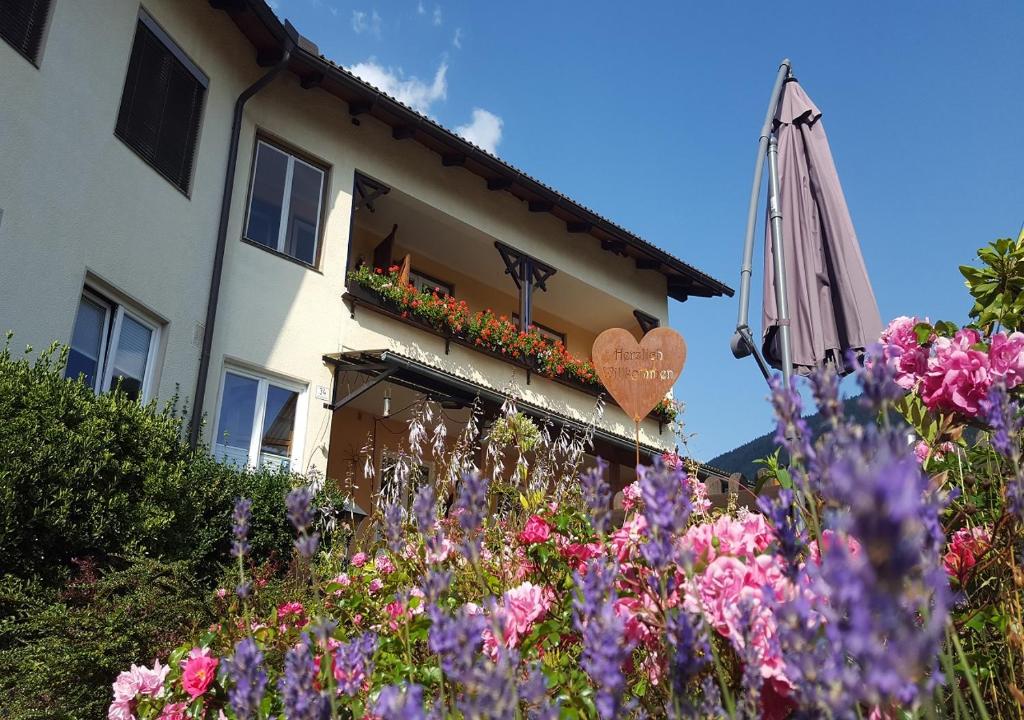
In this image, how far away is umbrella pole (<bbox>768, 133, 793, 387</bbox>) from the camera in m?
5.02

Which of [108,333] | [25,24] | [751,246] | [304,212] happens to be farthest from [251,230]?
Answer: [751,246]

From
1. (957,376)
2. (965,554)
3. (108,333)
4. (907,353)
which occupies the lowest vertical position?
(965,554)

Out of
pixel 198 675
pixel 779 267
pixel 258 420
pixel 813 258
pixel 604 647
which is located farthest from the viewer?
pixel 258 420

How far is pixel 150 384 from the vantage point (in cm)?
764

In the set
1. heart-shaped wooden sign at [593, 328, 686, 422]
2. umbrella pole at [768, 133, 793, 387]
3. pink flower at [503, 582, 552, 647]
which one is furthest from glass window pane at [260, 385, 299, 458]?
pink flower at [503, 582, 552, 647]

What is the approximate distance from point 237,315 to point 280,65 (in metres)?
3.17

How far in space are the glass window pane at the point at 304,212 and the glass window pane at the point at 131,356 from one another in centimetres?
265

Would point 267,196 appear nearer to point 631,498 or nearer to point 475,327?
point 475,327

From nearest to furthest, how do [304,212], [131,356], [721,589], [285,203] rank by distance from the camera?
[721,589], [131,356], [285,203], [304,212]

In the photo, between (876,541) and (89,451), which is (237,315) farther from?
(876,541)

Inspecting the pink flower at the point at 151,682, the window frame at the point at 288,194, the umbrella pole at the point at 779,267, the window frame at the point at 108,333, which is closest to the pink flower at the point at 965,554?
the pink flower at the point at 151,682

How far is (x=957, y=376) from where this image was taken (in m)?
2.16

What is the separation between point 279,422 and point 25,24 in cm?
475

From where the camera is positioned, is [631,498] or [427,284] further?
[427,284]
